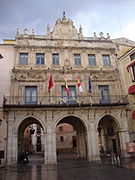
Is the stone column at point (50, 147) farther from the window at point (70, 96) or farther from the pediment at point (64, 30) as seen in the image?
the pediment at point (64, 30)

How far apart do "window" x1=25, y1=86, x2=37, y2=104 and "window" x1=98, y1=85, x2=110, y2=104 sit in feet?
23.0

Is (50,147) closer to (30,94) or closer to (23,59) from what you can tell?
(30,94)

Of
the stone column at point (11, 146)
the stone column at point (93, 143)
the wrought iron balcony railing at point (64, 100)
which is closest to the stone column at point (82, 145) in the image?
the stone column at point (93, 143)

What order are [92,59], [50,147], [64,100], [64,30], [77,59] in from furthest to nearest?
1. [64,30]
2. [92,59]
3. [77,59]
4. [64,100]
5. [50,147]

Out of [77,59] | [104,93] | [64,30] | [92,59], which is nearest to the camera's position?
[104,93]

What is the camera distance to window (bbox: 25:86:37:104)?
54.8 feet

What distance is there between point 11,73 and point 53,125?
710 centimetres

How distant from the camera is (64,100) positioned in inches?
A: 645

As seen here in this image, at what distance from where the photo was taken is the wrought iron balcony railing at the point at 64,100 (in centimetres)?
1630

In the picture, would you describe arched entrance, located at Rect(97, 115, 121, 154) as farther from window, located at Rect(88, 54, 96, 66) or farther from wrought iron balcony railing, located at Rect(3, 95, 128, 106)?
window, located at Rect(88, 54, 96, 66)

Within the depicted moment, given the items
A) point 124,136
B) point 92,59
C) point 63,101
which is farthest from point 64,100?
point 124,136

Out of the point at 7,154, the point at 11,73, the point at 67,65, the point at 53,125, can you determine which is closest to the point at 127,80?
the point at 67,65

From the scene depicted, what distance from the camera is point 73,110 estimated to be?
16.2m

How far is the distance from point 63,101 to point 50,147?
457 cm
